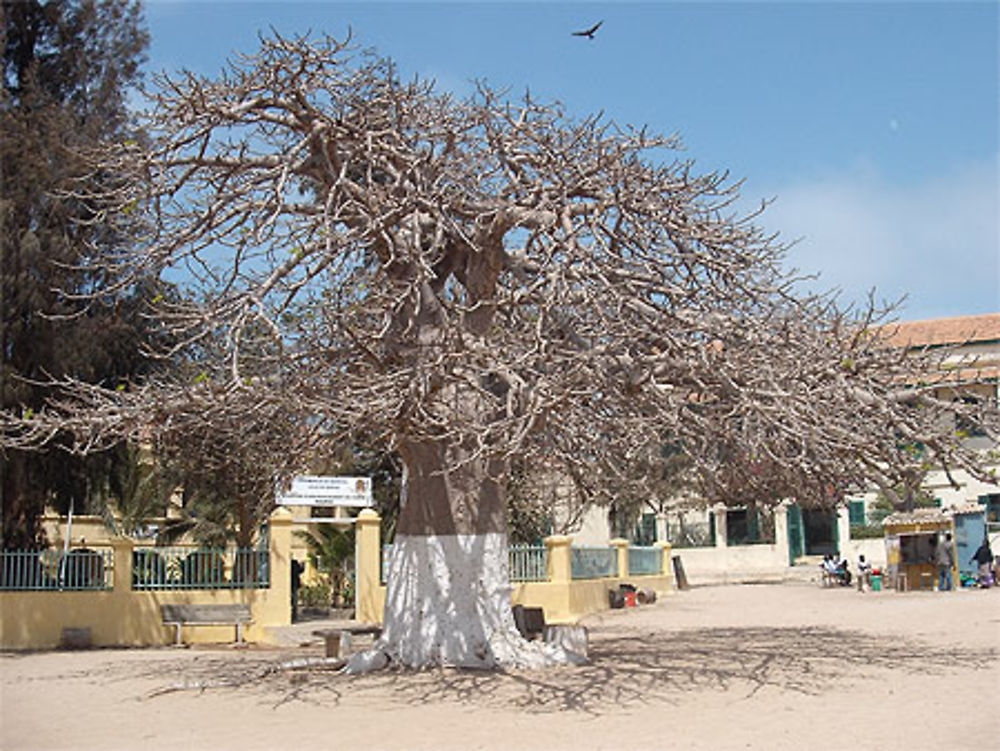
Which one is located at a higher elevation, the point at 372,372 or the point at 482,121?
the point at 482,121

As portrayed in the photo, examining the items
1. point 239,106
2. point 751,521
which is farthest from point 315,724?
point 751,521

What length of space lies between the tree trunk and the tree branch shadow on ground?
0.30m

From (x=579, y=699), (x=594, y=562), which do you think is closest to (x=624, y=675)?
(x=579, y=699)

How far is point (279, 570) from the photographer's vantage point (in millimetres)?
21219

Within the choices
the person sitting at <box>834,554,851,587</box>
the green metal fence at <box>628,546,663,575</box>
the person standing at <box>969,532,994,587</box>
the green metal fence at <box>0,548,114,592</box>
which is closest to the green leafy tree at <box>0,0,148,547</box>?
the green metal fence at <box>0,548,114,592</box>

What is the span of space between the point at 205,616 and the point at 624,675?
398 inches

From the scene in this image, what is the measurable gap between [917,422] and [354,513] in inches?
706

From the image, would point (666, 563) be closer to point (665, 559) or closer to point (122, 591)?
point (665, 559)

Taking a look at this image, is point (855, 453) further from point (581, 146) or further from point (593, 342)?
point (581, 146)

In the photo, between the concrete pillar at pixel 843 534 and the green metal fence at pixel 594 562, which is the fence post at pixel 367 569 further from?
the concrete pillar at pixel 843 534

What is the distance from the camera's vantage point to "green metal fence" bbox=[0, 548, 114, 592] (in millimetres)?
19547

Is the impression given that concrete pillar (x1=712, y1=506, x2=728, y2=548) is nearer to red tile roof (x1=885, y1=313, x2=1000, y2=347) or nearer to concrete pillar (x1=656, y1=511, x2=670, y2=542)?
concrete pillar (x1=656, y1=511, x2=670, y2=542)

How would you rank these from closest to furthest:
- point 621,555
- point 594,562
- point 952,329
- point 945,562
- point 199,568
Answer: point 199,568 < point 594,562 < point 945,562 < point 621,555 < point 952,329

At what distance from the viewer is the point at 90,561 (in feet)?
66.0
